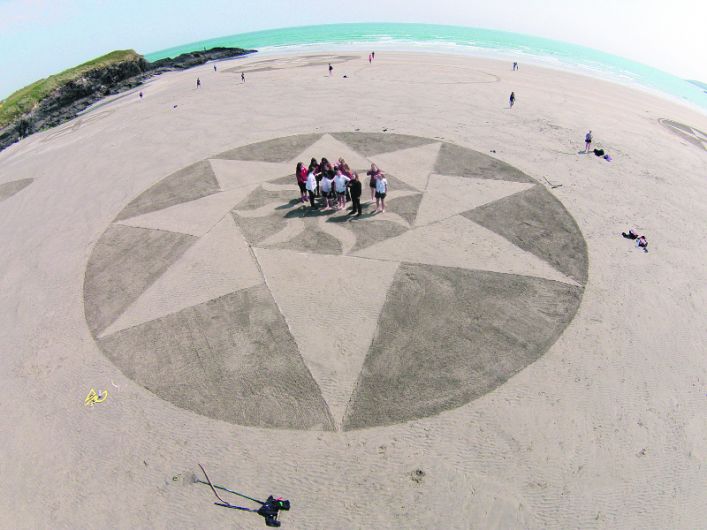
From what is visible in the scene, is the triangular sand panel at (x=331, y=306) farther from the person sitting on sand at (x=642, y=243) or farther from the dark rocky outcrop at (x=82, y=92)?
the dark rocky outcrop at (x=82, y=92)

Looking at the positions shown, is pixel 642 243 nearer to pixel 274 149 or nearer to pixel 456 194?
pixel 456 194

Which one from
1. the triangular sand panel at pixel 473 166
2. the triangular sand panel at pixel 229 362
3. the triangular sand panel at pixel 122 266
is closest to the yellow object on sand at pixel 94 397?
the triangular sand panel at pixel 229 362

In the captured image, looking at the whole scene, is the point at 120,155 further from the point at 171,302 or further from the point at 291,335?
the point at 291,335

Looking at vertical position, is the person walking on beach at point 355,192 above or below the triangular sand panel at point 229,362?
above

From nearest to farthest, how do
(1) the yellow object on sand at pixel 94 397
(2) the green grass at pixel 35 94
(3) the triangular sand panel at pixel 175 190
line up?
1. (1) the yellow object on sand at pixel 94 397
2. (3) the triangular sand panel at pixel 175 190
3. (2) the green grass at pixel 35 94

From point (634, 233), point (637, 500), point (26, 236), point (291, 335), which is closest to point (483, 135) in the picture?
point (634, 233)

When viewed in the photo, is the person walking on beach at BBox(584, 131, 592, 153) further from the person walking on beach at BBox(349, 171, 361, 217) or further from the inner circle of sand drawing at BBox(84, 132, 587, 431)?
the person walking on beach at BBox(349, 171, 361, 217)

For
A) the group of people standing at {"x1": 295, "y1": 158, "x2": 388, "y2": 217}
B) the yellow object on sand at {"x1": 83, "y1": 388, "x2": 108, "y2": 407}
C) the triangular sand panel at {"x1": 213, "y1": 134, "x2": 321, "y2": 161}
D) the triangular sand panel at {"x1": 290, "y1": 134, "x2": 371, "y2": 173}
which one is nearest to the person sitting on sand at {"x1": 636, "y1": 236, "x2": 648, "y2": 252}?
the group of people standing at {"x1": 295, "y1": 158, "x2": 388, "y2": 217}

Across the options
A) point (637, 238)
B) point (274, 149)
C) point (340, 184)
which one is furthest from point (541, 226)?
point (274, 149)
